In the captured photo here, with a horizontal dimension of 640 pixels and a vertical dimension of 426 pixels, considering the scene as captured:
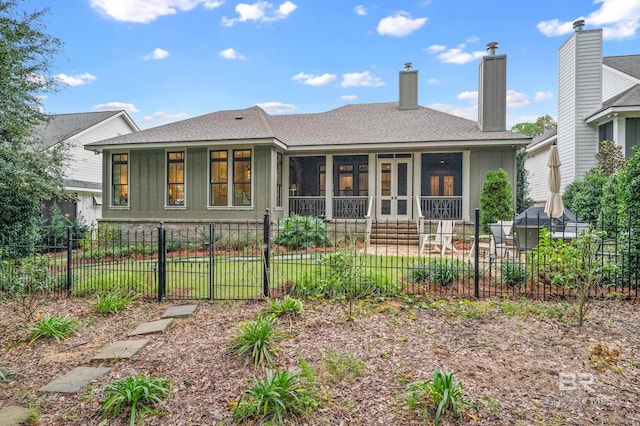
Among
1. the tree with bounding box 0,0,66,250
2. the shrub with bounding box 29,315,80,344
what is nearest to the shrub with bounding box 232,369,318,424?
the shrub with bounding box 29,315,80,344

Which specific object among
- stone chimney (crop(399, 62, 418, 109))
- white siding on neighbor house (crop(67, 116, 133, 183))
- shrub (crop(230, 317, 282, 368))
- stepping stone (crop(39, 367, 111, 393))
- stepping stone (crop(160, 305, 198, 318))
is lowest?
stepping stone (crop(39, 367, 111, 393))

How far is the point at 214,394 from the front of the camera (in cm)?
298

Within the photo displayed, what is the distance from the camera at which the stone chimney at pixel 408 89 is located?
1505 centimetres

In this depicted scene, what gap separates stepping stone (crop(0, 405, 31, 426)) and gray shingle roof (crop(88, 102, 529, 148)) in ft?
31.7

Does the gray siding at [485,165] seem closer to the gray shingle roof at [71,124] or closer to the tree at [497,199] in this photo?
the tree at [497,199]

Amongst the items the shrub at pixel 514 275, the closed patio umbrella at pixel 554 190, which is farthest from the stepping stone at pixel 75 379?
the closed patio umbrella at pixel 554 190

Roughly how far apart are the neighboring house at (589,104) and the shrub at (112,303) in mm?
13833

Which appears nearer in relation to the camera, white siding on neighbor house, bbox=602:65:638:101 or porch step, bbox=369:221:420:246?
porch step, bbox=369:221:420:246

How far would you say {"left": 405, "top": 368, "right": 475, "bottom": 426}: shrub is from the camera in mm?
2588

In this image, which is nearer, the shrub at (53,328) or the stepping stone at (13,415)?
the stepping stone at (13,415)

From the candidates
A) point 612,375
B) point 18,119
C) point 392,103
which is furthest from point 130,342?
point 392,103

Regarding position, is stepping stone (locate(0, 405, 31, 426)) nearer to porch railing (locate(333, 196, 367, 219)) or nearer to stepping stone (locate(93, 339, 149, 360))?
stepping stone (locate(93, 339, 149, 360))

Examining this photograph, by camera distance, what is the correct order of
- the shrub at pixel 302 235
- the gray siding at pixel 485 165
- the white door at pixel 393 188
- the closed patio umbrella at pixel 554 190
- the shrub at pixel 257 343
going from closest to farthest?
the shrub at pixel 257 343 → the closed patio umbrella at pixel 554 190 → the shrub at pixel 302 235 → the gray siding at pixel 485 165 → the white door at pixel 393 188

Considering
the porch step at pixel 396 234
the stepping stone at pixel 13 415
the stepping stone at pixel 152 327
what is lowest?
the stepping stone at pixel 13 415
